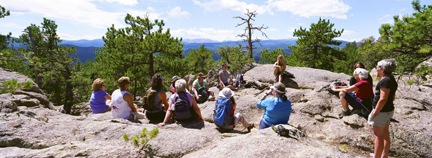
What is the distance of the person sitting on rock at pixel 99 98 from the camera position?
6.68 m

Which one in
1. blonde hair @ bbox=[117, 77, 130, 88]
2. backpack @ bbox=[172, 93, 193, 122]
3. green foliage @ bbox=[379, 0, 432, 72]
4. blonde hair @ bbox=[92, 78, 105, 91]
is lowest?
backpack @ bbox=[172, 93, 193, 122]

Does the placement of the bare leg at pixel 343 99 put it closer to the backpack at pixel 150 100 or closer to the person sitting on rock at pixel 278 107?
the person sitting on rock at pixel 278 107

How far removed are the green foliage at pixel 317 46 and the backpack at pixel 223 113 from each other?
2055 centimetres

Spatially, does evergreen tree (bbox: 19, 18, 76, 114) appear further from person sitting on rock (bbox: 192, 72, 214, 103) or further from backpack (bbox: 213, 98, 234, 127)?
backpack (bbox: 213, 98, 234, 127)

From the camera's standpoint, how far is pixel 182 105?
5484 millimetres

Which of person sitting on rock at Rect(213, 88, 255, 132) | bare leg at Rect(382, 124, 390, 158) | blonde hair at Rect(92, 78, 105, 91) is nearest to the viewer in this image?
bare leg at Rect(382, 124, 390, 158)

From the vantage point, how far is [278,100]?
4.94m

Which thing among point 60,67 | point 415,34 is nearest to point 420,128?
point 415,34

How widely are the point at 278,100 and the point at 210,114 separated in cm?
337

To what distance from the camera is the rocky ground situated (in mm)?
3443

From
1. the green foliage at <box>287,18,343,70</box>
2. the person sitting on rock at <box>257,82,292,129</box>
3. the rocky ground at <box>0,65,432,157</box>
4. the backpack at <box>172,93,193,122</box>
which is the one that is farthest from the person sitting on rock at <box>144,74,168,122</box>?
the green foliage at <box>287,18,343,70</box>

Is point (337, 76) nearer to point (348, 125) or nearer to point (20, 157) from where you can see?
point (348, 125)

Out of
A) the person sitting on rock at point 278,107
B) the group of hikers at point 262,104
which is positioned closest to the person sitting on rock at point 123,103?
the group of hikers at point 262,104

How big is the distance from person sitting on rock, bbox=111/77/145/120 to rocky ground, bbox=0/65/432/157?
1.60ft
